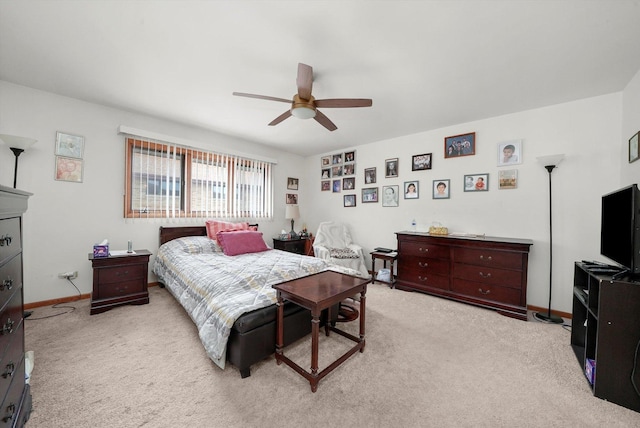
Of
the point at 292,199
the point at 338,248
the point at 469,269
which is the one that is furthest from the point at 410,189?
the point at 292,199

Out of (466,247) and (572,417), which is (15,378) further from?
(466,247)

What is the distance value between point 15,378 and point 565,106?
5.27 metres

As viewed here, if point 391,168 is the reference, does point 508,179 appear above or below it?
below

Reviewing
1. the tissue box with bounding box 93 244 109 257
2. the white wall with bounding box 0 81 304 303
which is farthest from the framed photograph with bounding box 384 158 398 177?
the tissue box with bounding box 93 244 109 257

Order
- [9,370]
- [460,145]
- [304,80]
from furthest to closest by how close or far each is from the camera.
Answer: [460,145], [304,80], [9,370]

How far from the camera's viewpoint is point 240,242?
3.49 metres

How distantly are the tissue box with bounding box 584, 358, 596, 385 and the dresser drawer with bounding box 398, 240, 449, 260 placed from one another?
1665 millimetres

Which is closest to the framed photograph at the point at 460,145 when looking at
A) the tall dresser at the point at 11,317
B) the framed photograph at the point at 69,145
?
the tall dresser at the point at 11,317

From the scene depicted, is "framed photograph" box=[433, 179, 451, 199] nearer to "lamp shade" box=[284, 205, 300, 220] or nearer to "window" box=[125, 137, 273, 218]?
"lamp shade" box=[284, 205, 300, 220]

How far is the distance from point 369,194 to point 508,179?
2.16 meters

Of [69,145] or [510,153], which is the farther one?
[510,153]

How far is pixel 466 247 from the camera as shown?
10.4 feet

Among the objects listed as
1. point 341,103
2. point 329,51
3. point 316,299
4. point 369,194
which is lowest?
point 316,299

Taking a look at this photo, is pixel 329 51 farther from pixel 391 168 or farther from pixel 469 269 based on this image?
pixel 469 269
